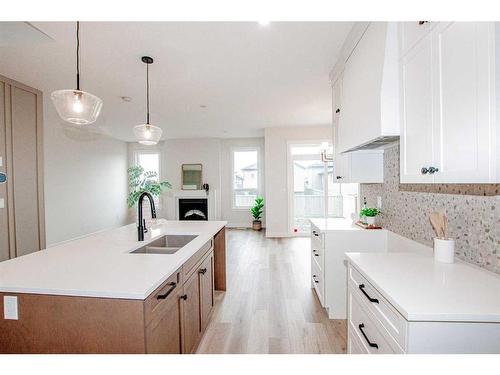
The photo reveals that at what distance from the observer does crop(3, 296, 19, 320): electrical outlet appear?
1.18m

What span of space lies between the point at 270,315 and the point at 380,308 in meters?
1.63

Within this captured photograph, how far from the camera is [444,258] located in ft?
4.59

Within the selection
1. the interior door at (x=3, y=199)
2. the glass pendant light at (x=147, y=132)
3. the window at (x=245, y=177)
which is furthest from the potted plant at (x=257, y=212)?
the interior door at (x=3, y=199)

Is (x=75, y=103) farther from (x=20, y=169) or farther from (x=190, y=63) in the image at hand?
(x=20, y=169)

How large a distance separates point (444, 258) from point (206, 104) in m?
3.97

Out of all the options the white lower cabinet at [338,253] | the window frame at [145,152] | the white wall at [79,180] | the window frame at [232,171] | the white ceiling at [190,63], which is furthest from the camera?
the window frame at [145,152]

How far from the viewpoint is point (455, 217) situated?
1.45 m

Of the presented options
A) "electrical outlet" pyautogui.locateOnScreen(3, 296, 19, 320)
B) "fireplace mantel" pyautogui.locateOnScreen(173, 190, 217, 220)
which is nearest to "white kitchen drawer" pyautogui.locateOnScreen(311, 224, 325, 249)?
"electrical outlet" pyautogui.locateOnScreen(3, 296, 19, 320)

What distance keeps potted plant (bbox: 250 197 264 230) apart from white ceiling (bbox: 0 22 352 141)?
2.95m

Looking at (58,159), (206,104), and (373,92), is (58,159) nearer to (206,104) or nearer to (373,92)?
(206,104)

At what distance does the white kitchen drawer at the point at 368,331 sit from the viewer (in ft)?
3.50

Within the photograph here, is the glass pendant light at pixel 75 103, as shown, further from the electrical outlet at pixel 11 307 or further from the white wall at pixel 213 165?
the white wall at pixel 213 165

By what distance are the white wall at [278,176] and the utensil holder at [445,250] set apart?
480 cm
